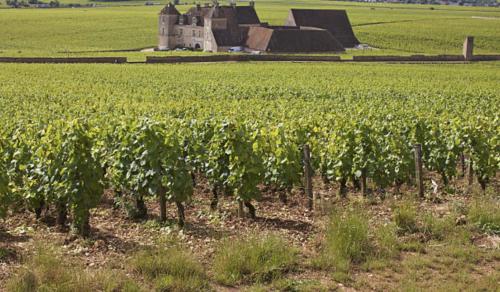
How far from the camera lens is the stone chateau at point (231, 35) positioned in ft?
279

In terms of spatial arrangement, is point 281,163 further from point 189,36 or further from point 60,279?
point 189,36

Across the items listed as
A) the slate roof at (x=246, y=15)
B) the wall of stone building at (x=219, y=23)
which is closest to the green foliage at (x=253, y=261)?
the wall of stone building at (x=219, y=23)

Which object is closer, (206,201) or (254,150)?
(254,150)

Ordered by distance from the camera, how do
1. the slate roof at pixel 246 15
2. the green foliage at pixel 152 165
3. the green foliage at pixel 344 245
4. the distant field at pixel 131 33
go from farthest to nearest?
the slate roof at pixel 246 15, the distant field at pixel 131 33, the green foliage at pixel 152 165, the green foliage at pixel 344 245

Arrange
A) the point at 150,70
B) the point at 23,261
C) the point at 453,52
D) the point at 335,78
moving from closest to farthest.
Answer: the point at 23,261 → the point at 335,78 → the point at 150,70 → the point at 453,52

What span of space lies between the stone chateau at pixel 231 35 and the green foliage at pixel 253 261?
74.0 metres

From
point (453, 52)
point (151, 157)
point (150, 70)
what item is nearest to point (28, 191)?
point (151, 157)

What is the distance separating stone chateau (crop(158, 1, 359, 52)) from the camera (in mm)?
85125

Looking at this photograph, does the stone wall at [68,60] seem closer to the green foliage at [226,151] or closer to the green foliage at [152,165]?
the green foliage at [226,151]

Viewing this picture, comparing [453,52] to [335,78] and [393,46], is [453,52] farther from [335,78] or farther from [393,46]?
[335,78]

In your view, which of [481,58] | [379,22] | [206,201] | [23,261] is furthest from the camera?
[379,22]

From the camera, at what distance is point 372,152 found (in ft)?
48.4

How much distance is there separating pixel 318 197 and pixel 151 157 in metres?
4.38

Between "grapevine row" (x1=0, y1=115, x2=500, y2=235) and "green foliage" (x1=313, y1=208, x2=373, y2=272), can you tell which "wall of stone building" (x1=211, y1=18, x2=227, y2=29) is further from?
"green foliage" (x1=313, y1=208, x2=373, y2=272)
